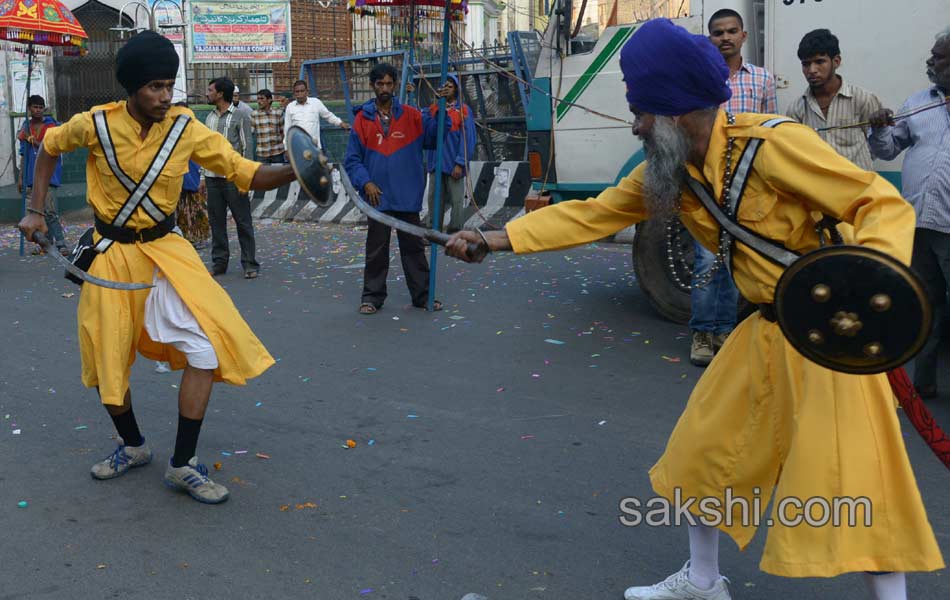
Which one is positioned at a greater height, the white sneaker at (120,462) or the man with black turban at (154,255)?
the man with black turban at (154,255)

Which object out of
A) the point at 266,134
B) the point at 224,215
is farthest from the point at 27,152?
the point at 224,215

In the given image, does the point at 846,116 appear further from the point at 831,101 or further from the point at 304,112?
the point at 304,112

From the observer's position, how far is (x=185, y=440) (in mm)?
4582

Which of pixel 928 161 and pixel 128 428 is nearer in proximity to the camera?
pixel 128 428

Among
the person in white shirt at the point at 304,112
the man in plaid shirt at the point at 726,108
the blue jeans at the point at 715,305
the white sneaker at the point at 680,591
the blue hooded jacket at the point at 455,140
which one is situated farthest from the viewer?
the person in white shirt at the point at 304,112

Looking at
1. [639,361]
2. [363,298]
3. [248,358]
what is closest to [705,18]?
[639,361]

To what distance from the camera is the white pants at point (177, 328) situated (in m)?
4.44

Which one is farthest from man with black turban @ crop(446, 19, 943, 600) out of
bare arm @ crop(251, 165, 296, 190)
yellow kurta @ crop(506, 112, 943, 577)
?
bare arm @ crop(251, 165, 296, 190)

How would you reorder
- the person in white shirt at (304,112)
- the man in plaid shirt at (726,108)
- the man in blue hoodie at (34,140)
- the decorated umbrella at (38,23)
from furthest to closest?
the person in white shirt at (304,112) < the man in blue hoodie at (34,140) < the decorated umbrella at (38,23) < the man in plaid shirt at (726,108)

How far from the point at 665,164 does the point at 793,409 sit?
30.5 inches

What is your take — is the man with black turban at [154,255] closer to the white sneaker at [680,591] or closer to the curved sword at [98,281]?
the curved sword at [98,281]

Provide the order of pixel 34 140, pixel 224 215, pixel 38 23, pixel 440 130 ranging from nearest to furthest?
pixel 440 130, pixel 224 215, pixel 38 23, pixel 34 140

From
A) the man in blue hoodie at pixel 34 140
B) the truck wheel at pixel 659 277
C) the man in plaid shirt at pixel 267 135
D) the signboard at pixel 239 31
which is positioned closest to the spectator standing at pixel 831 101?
the truck wheel at pixel 659 277

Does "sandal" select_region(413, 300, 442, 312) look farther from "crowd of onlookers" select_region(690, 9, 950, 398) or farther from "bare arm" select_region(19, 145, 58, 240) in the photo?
"bare arm" select_region(19, 145, 58, 240)
